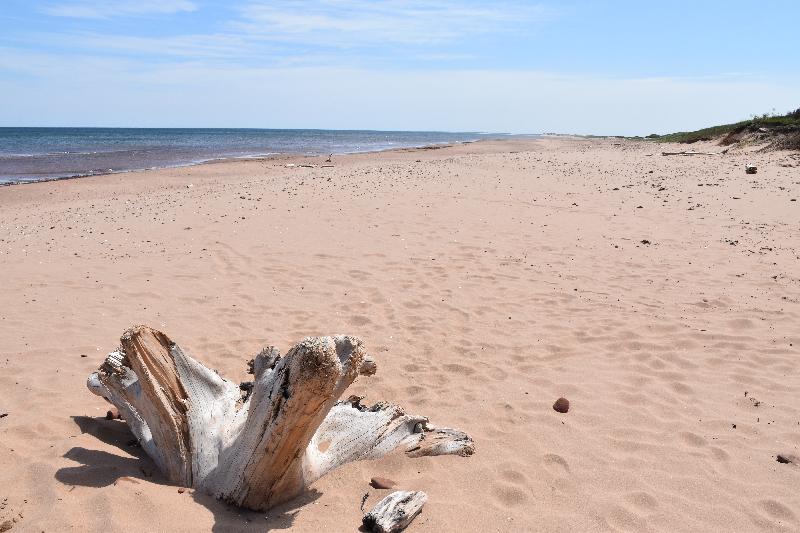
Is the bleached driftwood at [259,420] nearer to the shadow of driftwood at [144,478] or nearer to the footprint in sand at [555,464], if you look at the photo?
the shadow of driftwood at [144,478]

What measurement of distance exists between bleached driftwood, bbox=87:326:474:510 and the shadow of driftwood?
57 mm

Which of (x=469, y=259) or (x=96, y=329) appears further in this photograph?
(x=469, y=259)

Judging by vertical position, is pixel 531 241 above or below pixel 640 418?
above

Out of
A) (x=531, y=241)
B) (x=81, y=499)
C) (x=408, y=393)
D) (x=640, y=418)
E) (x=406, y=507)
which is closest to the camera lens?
(x=81, y=499)

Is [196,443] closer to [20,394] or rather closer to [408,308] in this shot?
[20,394]

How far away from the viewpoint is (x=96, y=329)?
5867 millimetres

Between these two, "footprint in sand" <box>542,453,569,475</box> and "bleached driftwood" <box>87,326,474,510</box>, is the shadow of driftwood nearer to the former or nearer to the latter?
"bleached driftwood" <box>87,326,474,510</box>

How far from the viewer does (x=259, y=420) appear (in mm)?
3137

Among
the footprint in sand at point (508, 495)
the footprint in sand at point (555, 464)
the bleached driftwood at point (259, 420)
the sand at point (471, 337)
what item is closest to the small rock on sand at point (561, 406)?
the sand at point (471, 337)

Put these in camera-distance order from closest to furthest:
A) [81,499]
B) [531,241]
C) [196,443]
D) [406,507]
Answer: [81,499] < [406,507] < [196,443] < [531,241]

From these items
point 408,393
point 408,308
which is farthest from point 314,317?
point 408,393

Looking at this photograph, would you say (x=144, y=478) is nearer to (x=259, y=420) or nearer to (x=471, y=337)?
(x=259, y=420)

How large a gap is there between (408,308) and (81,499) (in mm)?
4116

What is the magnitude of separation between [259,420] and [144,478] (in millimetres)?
777
